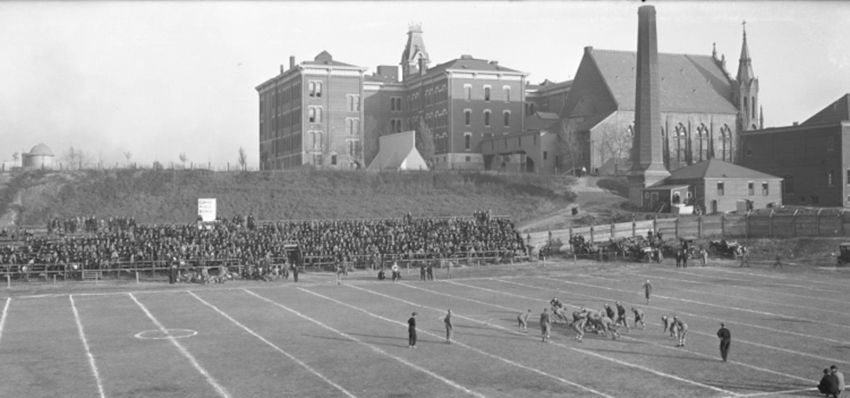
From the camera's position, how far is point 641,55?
84.1 meters

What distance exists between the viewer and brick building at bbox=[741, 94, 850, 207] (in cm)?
8950

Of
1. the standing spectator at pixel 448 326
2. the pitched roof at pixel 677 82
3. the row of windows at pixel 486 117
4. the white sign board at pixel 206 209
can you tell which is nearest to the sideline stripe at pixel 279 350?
the standing spectator at pixel 448 326

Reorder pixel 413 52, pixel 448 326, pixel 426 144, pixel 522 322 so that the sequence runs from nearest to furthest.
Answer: pixel 448 326
pixel 522 322
pixel 426 144
pixel 413 52

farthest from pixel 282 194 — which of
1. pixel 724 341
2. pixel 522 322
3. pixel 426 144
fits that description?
pixel 724 341

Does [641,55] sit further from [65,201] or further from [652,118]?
[65,201]

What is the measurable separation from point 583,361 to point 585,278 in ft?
82.3

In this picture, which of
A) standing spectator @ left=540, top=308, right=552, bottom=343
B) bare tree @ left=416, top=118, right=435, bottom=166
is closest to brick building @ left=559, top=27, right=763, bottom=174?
bare tree @ left=416, top=118, right=435, bottom=166

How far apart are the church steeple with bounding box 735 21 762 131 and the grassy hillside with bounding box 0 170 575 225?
37909 mm

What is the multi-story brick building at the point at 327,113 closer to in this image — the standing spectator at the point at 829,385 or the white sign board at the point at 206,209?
the white sign board at the point at 206,209

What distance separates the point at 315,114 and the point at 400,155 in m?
20.8

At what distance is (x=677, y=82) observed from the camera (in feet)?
388

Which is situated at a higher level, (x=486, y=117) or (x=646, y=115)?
(x=486, y=117)

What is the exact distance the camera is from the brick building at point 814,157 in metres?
89.5

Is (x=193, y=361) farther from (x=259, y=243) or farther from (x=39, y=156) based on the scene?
(x=39, y=156)
